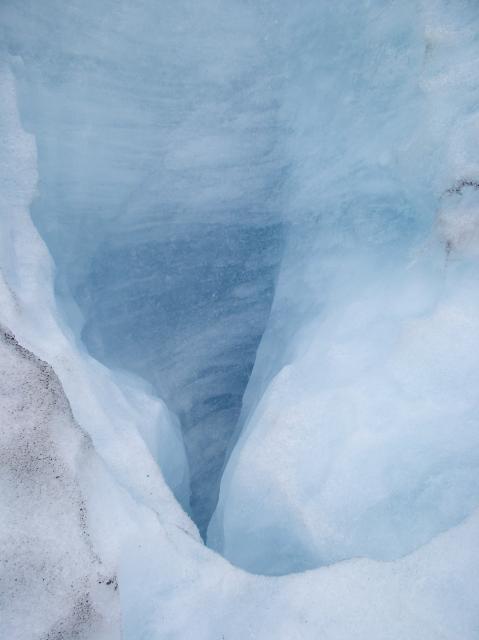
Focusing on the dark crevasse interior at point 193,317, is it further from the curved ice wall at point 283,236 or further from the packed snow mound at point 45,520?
the packed snow mound at point 45,520

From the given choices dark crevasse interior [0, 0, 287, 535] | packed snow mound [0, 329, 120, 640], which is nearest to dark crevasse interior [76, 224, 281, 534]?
dark crevasse interior [0, 0, 287, 535]

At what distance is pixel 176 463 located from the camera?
4.17 feet

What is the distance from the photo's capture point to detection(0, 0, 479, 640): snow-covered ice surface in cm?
76

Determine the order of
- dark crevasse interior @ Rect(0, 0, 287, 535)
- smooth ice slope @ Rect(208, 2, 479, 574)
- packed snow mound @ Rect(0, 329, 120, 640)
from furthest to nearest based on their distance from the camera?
dark crevasse interior @ Rect(0, 0, 287, 535) < smooth ice slope @ Rect(208, 2, 479, 574) < packed snow mound @ Rect(0, 329, 120, 640)

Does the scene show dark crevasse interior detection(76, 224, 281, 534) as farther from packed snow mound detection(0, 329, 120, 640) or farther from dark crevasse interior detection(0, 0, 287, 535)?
packed snow mound detection(0, 329, 120, 640)

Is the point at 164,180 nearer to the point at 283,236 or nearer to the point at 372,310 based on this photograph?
the point at 283,236

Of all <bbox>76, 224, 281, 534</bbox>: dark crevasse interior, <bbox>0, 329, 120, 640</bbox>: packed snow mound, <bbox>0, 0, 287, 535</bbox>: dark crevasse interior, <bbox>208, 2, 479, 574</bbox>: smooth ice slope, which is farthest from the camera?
<bbox>76, 224, 281, 534</bbox>: dark crevasse interior

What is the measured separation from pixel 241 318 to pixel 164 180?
18.4 inches

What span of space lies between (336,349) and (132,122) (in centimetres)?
76

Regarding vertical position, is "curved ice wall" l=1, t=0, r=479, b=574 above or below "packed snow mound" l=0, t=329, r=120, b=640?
above

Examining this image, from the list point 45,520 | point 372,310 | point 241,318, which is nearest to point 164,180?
point 241,318

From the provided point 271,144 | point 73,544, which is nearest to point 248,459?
point 73,544

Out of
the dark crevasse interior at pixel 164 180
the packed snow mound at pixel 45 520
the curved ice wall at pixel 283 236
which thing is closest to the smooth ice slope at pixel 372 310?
the curved ice wall at pixel 283 236

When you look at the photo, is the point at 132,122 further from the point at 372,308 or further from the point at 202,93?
the point at 372,308
